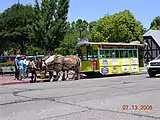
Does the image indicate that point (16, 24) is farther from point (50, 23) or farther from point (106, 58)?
point (106, 58)

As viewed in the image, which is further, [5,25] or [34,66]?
[5,25]

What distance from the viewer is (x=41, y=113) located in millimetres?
10016

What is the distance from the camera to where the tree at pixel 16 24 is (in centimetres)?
6284

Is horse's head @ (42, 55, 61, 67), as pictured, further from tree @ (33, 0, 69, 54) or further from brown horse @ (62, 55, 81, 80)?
tree @ (33, 0, 69, 54)

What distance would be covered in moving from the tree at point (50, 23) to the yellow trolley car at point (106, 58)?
22.4 m

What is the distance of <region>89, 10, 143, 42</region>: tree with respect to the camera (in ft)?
197

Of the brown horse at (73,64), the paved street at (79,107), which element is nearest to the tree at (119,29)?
the brown horse at (73,64)

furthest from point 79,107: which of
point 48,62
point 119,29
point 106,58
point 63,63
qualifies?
point 119,29

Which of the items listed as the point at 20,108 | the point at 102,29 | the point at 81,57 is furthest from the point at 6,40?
the point at 20,108

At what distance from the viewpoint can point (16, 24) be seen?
6419 centimetres

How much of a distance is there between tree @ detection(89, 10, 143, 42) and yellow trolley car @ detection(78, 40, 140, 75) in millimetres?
31114

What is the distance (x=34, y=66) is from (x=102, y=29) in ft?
131

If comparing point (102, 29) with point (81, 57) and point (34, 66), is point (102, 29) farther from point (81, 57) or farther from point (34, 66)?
point (34, 66)

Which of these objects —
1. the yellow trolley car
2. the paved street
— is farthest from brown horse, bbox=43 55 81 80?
the paved street
